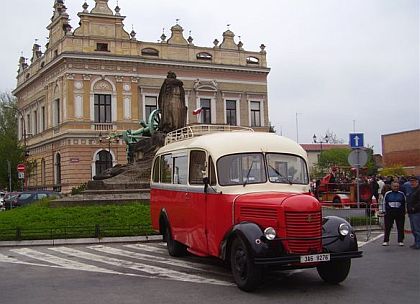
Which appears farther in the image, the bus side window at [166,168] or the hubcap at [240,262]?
the bus side window at [166,168]

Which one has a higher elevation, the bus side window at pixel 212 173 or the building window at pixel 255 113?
the building window at pixel 255 113

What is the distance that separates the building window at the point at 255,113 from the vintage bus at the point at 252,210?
→ 173 ft

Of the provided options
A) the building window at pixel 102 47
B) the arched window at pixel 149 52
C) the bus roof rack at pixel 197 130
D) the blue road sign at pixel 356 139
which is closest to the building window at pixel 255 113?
the arched window at pixel 149 52

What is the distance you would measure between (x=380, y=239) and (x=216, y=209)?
7.70 metres

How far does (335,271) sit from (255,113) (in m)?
56.3

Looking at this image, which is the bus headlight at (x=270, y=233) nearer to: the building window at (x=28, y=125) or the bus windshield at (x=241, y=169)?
the bus windshield at (x=241, y=169)

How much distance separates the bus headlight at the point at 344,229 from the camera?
9.62 m

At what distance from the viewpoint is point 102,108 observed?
184ft

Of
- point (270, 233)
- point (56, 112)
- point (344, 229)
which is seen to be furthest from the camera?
point (56, 112)

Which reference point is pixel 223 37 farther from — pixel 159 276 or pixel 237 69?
pixel 159 276

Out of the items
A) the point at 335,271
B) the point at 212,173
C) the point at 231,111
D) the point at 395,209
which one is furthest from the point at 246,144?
the point at 231,111

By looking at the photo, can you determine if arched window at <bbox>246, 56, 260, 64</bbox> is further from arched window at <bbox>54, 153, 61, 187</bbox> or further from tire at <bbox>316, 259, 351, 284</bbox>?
tire at <bbox>316, 259, 351, 284</bbox>

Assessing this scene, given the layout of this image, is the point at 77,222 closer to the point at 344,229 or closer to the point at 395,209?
the point at 395,209

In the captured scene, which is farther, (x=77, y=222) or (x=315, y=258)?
(x=77, y=222)
